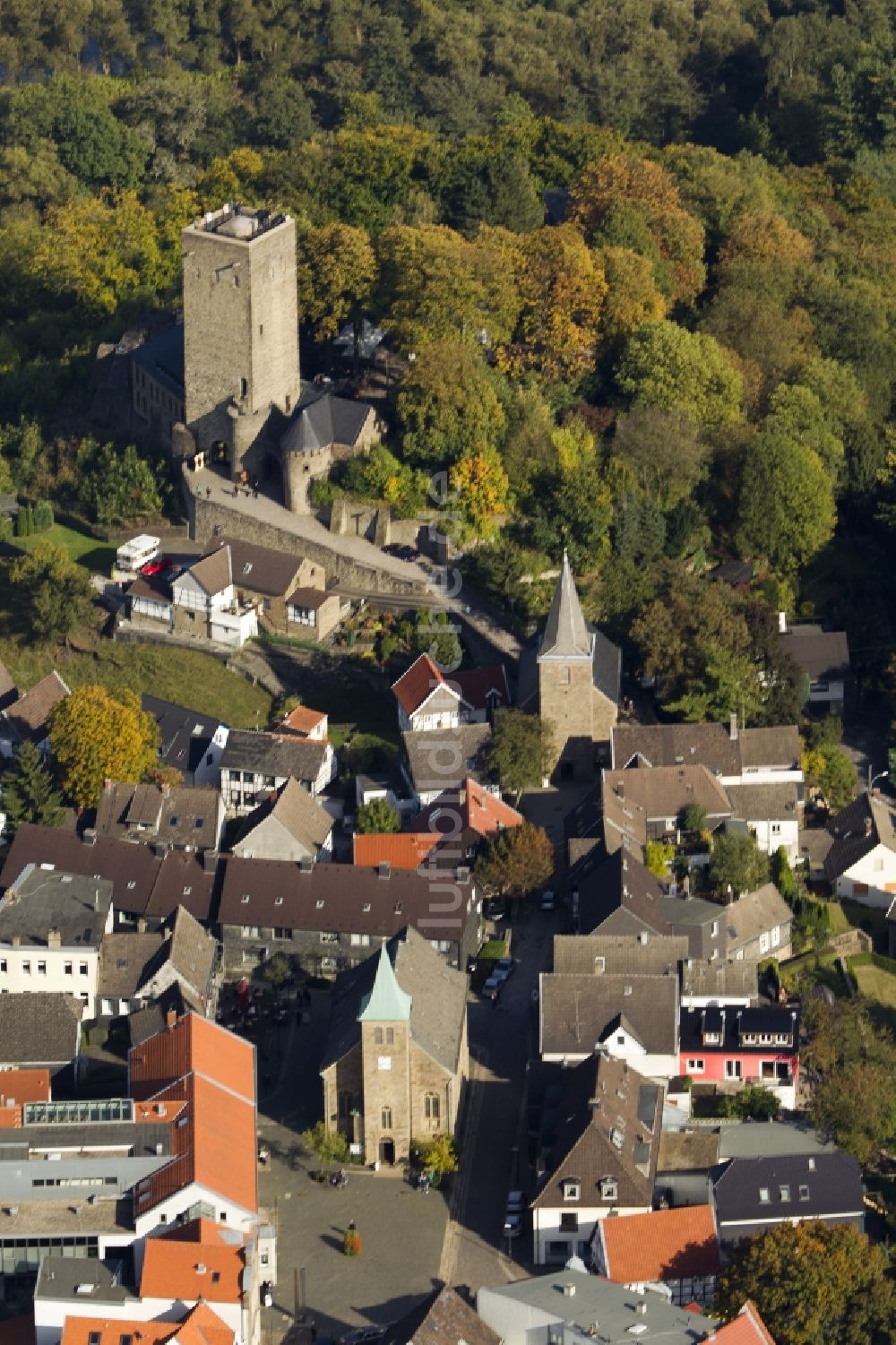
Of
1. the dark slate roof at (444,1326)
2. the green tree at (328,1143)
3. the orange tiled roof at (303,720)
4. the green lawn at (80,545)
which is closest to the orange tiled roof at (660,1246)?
the dark slate roof at (444,1326)

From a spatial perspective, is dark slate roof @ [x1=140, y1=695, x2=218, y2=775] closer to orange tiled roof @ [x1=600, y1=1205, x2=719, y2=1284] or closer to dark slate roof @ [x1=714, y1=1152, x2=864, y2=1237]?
dark slate roof @ [x1=714, y1=1152, x2=864, y2=1237]

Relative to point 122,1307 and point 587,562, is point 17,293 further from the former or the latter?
point 122,1307

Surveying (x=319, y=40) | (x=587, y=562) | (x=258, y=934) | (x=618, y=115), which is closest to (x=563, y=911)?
(x=258, y=934)

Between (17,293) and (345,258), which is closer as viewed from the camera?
(345,258)

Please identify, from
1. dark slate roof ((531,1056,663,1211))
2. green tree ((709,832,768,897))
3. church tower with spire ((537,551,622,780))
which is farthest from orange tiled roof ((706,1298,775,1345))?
church tower with spire ((537,551,622,780))

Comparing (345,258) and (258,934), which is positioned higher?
(345,258)

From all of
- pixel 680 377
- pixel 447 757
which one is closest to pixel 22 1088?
pixel 447 757
